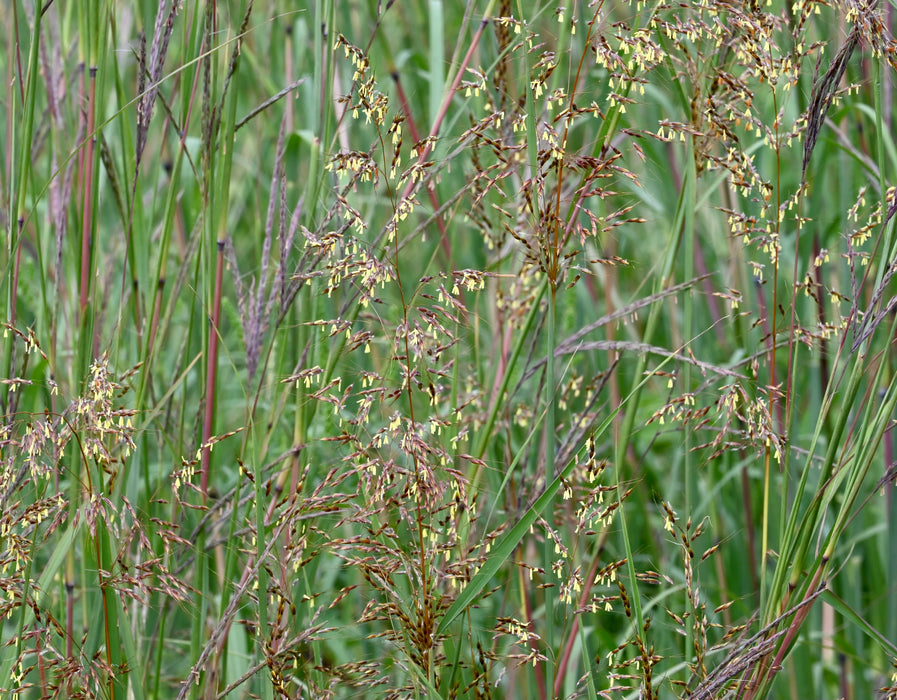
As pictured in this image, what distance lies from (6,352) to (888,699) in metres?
1.15

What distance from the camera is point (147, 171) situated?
2.51 m

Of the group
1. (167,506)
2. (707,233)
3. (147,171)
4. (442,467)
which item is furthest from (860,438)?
(147,171)

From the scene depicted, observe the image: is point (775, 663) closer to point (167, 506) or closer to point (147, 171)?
point (167, 506)

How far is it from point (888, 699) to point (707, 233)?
5.05ft

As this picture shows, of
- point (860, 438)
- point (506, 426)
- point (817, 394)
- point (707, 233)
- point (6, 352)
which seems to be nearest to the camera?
point (860, 438)

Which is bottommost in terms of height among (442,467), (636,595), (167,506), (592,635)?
(592,635)

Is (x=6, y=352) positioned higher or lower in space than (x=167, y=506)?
higher

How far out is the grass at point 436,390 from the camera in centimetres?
100

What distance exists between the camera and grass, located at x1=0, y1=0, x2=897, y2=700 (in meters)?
1.00

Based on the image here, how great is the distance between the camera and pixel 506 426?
141 centimetres

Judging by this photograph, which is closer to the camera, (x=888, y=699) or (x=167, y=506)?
(x=888, y=699)

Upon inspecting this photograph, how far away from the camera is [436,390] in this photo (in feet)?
3.46

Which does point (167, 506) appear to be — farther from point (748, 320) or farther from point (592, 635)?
point (748, 320)

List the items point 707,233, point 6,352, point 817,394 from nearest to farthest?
point 6,352, point 817,394, point 707,233
